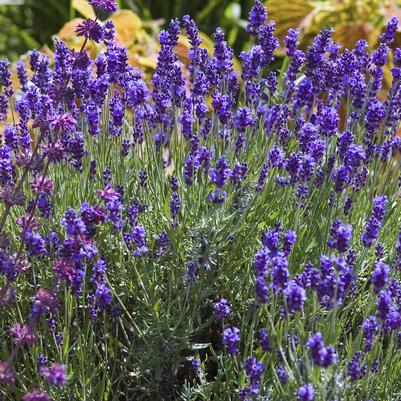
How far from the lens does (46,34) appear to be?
7234 millimetres

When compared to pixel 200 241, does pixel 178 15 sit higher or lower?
lower

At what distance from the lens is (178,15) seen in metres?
6.74

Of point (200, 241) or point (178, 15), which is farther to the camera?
point (178, 15)

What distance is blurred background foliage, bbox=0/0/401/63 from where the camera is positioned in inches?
202

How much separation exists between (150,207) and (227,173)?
533 millimetres

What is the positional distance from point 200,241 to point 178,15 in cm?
450

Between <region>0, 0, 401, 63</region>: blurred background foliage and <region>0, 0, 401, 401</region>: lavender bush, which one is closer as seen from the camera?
<region>0, 0, 401, 401</region>: lavender bush

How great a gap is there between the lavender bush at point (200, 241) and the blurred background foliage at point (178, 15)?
Answer: 159 cm

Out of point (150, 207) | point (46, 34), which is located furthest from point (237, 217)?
point (46, 34)

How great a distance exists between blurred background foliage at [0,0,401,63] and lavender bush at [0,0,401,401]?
1.59 m

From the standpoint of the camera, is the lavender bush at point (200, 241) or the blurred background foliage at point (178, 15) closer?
the lavender bush at point (200, 241)

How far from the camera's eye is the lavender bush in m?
2.15

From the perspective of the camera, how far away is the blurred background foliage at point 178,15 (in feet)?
16.9

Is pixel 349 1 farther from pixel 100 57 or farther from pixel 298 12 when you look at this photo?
pixel 100 57
